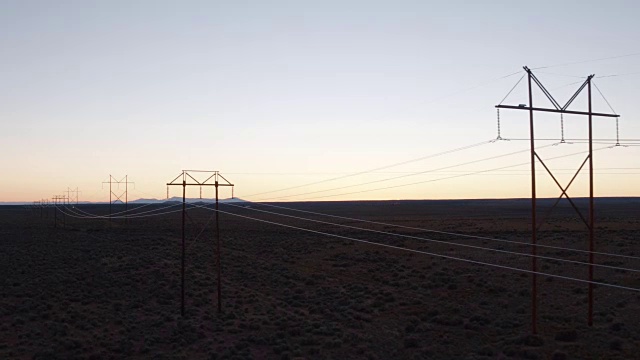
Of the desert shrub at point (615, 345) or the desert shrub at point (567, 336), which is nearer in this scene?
the desert shrub at point (615, 345)

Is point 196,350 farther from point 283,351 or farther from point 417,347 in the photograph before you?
point 417,347

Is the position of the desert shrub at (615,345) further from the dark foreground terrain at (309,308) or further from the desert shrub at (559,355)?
the desert shrub at (559,355)

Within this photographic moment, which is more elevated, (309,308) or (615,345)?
(615,345)

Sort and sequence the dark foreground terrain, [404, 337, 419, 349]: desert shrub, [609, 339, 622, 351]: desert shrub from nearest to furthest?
[609, 339, 622, 351]: desert shrub, the dark foreground terrain, [404, 337, 419, 349]: desert shrub

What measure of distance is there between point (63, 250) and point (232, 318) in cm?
3655

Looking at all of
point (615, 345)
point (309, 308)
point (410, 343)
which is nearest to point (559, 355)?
point (615, 345)

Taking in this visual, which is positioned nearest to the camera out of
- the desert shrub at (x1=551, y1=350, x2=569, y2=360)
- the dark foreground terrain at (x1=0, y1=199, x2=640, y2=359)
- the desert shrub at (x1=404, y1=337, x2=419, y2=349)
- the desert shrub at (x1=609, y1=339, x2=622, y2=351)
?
the desert shrub at (x1=551, y1=350, x2=569, y2=360)

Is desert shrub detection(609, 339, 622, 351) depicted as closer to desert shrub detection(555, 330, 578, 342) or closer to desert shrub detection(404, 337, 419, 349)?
desert shrub detection(555, 330, 578, 342)

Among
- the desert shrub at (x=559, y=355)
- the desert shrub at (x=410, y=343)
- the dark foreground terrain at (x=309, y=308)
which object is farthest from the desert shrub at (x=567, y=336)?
the desert shrub at (x=410, y=343)

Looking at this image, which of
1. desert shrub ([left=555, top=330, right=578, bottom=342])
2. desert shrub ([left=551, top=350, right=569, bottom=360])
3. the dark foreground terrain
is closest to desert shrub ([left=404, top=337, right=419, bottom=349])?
the dark foreground terrain

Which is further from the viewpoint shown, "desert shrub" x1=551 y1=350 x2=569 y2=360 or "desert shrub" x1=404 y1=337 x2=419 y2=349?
"desert shrub" x1=404 y1=337 x2=419 y2=349

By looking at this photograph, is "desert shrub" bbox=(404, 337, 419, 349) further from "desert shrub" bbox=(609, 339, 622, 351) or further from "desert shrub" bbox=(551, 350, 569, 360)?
"desert shrub" bbox=(609, 339, 622, 351)

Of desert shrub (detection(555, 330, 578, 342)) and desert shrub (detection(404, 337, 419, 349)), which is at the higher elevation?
desert shrub (detection(555, 330, 578, 342))

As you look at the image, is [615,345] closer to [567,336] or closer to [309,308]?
[567,336]
